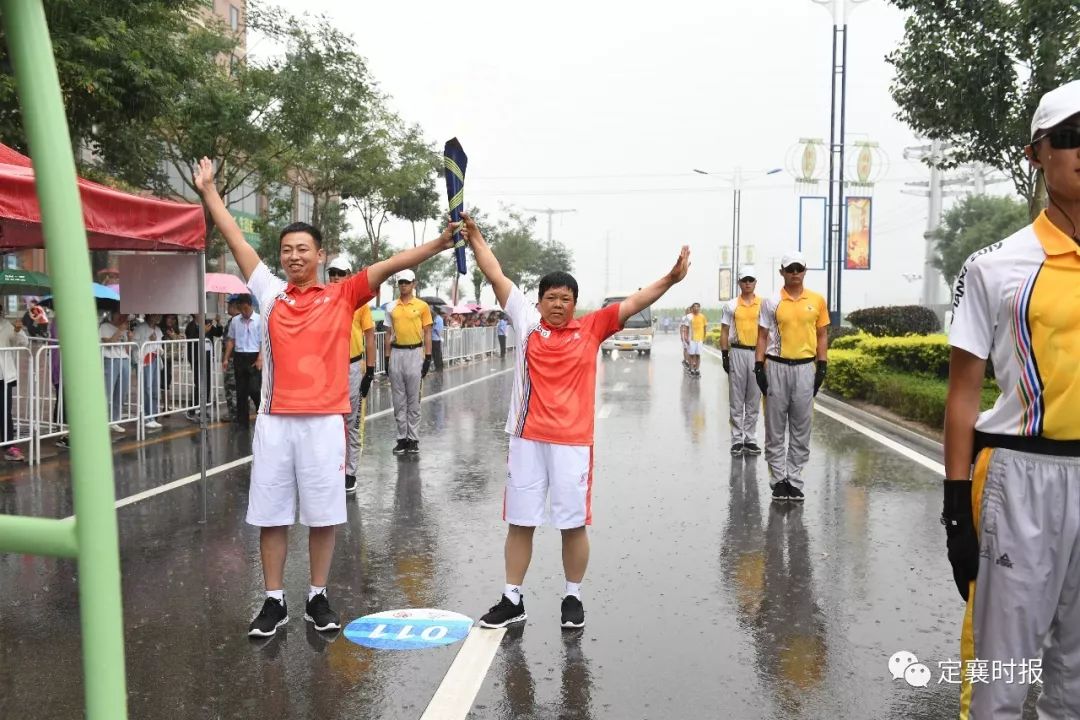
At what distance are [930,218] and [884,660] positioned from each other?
1728 inches

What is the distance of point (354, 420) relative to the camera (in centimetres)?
883

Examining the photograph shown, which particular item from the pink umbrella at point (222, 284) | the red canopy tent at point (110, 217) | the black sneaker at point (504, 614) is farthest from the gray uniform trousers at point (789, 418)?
the pink umbrella at point (222, 284)

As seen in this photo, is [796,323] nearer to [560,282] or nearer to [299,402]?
[560,282]

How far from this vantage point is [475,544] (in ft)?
22.3

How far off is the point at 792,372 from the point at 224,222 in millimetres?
5262

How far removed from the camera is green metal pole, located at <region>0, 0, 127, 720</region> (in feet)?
3.66

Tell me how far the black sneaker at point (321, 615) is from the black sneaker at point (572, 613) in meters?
1.14

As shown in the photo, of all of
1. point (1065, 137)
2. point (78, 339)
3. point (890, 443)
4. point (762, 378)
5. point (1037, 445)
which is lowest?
point (890, 443)

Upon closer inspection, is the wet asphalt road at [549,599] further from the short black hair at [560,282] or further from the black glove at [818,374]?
the short black hair at [560,282]

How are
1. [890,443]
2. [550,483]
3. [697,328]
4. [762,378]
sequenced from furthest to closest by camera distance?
[697,328] < [890,443] < [762,378] < [550,483]

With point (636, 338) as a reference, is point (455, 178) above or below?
above

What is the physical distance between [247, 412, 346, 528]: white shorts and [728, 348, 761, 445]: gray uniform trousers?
7.06 metres

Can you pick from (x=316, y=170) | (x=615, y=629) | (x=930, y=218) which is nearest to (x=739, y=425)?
(x=615, y=629)

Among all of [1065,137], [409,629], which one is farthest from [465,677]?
[1065,137]
